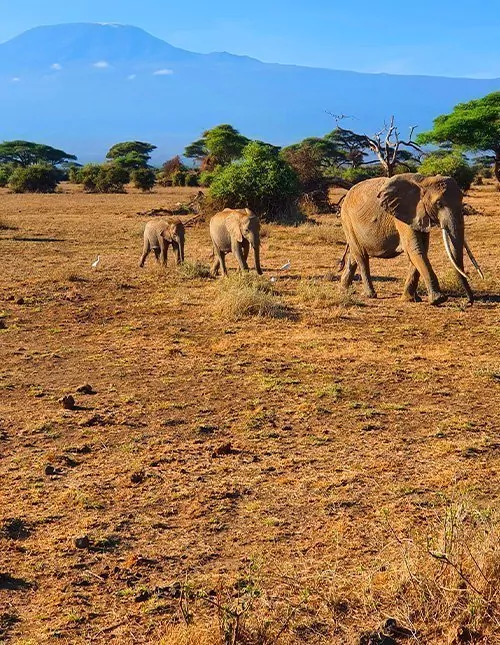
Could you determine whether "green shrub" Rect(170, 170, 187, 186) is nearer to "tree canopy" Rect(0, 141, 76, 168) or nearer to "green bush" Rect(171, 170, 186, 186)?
"green bush" Rect(171, 170, 186, 186)

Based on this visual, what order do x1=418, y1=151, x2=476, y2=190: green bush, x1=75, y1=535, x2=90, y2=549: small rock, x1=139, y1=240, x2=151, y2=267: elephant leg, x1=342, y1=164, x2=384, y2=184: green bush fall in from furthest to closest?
1. x1=342, y1=164, x2=384, y2=184: green bush
2. x1=418, y1=151, x2=476, y2=190: green bush
3. x1=139, y1=240, x2=151, y2=267: elephant leg
4. x1=75, y1=535, x2=90, y2=549: small rock

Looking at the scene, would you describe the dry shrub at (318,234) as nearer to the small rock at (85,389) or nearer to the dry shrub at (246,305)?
the dry shrub at (246,305)

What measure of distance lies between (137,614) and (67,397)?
3.29 m

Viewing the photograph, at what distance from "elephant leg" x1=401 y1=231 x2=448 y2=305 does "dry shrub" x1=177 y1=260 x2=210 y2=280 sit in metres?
4.34

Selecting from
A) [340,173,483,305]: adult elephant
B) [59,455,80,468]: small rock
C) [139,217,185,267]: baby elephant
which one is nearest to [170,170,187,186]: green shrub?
[139,217,185,267]: baby elephant

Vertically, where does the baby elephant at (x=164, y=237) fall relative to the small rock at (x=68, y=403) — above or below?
above

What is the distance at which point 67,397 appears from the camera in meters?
6.76

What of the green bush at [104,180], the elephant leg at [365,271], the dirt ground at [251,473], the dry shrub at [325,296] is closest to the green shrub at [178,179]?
the green bush at [104,180]

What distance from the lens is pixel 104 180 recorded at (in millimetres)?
39906

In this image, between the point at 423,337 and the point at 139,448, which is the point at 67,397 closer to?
the point at 139,448

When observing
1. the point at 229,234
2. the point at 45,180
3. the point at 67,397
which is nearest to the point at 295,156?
the point at 229,234

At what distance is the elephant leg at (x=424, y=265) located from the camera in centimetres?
1049

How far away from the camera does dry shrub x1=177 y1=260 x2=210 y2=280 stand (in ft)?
44.3

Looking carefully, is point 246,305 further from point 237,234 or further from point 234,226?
point 234,226
